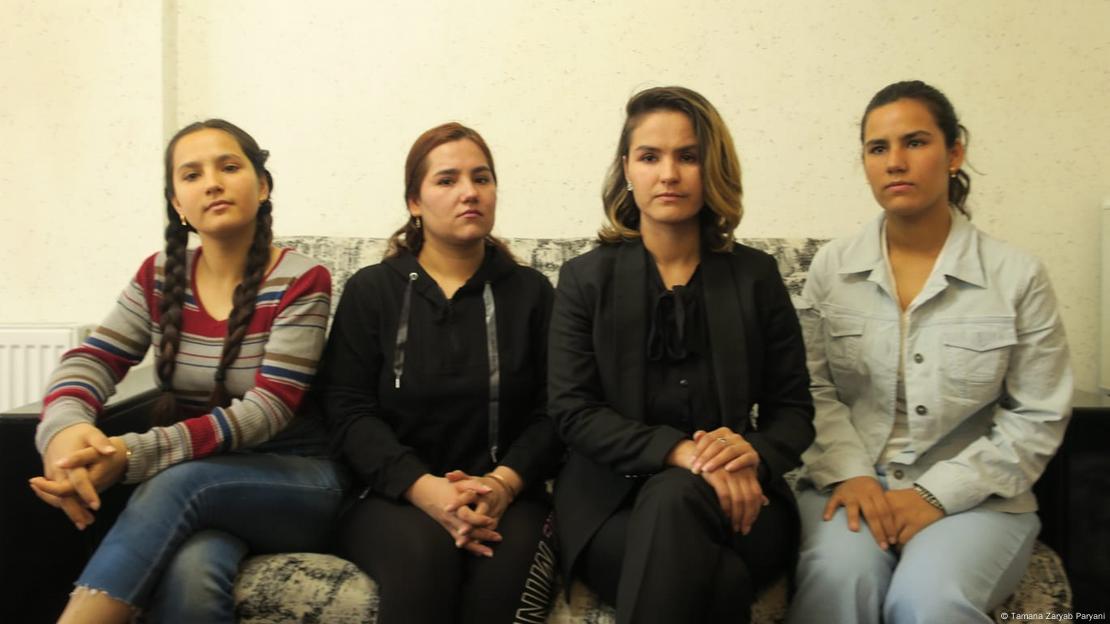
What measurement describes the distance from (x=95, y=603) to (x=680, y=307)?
1.07 meters

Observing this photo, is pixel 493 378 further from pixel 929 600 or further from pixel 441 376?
pixel 929 600

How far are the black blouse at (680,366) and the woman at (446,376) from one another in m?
0.26

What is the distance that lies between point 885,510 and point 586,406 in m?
0.55

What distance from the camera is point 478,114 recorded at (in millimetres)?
2416

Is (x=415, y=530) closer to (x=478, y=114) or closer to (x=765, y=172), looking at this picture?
(x=478, y=114)

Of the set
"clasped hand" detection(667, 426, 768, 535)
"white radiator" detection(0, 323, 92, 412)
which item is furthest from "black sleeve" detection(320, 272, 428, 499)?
"white radiator" detection(0, 323, 92, 412)

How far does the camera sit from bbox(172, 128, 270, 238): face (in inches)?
61.6

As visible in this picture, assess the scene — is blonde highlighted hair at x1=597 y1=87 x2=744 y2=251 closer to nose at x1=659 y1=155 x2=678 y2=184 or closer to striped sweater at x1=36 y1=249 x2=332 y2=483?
nose at x1=659 y1=155 x2=678 y2=184

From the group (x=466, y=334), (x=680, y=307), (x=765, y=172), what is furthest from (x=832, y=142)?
(x=466, y=334)

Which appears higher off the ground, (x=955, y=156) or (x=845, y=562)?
(x=955, y=156)

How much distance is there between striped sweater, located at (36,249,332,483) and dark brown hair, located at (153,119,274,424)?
0.05 ft

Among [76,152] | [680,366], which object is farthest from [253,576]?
[76,152]

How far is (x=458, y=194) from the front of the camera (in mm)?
1598

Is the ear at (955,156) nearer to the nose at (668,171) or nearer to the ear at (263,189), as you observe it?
the nose at (668,171)
